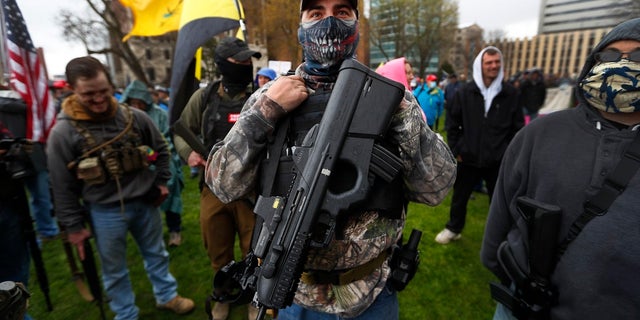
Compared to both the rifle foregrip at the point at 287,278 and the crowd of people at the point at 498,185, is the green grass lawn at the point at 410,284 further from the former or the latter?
the rifle foregrip at the point at 287,278

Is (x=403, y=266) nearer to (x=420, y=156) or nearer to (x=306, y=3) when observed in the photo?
A: (x=420, y=156)

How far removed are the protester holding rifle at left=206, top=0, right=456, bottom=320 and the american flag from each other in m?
2.65

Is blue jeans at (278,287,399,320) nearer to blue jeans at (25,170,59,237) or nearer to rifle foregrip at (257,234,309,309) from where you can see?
rifle foregrip at (257,234,309,309)

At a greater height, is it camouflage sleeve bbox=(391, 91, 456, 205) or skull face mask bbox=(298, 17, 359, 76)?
skull face mask bbox=(298, 17, 359, 76)

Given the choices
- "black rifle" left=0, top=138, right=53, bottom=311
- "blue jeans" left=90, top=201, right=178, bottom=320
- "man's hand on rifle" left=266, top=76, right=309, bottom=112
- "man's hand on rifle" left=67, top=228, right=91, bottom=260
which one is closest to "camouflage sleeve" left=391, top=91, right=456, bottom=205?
"man's hand on rifle" left=266, top=76, right=309, bottom=112

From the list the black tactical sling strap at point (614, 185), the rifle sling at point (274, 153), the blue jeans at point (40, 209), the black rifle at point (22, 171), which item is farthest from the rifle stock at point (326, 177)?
the blue jeans at point (40, 209)

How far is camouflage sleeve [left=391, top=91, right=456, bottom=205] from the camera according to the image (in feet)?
4.03

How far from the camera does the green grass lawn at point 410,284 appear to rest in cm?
290

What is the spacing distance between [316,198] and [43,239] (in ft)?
17.6

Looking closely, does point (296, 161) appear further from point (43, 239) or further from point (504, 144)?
point (43, 239)

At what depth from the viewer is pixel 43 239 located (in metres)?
4.46

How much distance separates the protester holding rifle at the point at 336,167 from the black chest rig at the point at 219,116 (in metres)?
1.25

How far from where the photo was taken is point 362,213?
49.5 inches

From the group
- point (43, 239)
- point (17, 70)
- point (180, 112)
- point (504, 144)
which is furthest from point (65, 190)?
point (504, 144)
